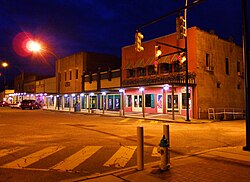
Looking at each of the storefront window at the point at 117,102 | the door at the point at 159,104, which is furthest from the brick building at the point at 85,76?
the door at the point at 159,104

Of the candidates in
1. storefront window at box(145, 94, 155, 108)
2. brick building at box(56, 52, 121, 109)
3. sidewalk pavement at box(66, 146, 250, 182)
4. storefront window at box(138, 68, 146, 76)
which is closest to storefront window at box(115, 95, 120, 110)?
brick building at box(56, 52, 121, 109)

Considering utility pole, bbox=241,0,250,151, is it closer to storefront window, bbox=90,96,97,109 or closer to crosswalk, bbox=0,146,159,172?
crosswalk, bbox=0,146,159,172

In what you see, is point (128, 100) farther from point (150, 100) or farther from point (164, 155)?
point (164, 155)

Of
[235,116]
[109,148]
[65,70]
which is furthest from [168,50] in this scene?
[65,70]

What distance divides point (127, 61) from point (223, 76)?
12.9m

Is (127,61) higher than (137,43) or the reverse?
higher

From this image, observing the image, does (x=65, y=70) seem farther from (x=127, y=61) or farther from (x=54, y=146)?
(x=54, y=146)

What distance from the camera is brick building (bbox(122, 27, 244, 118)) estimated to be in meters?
24.8

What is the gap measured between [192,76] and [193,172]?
758 inches

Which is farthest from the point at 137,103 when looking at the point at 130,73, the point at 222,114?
the point at 222,114

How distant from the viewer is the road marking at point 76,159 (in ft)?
23.2

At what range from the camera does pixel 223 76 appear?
2788 cm

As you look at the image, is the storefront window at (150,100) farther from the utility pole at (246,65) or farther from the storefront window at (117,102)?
the utility pole at (246,65)

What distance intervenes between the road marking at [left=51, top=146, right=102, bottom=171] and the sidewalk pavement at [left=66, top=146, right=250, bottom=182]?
135 centimetres
